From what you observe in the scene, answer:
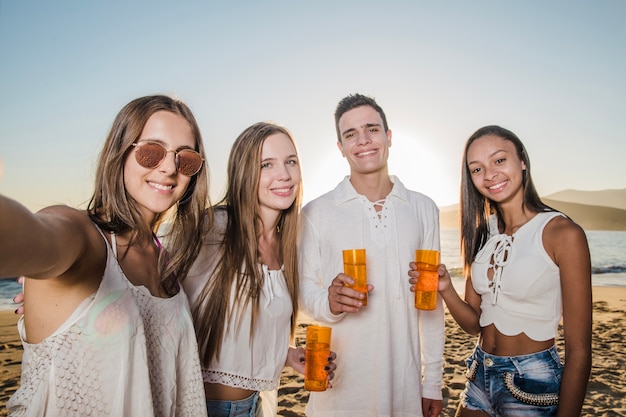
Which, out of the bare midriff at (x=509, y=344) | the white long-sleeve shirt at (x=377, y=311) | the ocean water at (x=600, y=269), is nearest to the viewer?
the bare midriff at (x=509, y=344)

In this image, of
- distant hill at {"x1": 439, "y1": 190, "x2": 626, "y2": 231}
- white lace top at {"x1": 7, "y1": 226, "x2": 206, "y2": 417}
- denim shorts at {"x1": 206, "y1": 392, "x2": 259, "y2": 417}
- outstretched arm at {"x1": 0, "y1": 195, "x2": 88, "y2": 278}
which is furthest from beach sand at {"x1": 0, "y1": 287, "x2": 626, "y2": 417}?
distant hill at {"x1": 439, "y1": 190, "x2": 626, "y2": 231}

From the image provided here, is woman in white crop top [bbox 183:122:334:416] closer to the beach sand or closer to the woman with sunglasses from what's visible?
the woman with sunglasses

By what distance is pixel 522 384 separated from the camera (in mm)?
2539

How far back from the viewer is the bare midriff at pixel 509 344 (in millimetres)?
2590

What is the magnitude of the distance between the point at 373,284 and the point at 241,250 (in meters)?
1.10

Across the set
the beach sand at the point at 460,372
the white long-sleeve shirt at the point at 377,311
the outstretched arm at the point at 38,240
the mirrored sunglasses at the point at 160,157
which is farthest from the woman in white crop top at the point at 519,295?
the beach sand at the point at 460,372

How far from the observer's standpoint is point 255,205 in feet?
9.63

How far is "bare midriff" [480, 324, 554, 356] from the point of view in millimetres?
2590

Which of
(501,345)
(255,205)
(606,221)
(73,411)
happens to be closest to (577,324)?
(501,345)

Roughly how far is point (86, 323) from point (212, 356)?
3.78 feet

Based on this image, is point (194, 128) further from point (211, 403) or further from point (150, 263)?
point (211, 403)

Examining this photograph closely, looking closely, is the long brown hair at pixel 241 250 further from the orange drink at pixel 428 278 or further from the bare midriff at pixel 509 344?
the bare midriff at pixel 509 344

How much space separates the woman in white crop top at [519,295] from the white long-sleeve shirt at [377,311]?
1.22ft

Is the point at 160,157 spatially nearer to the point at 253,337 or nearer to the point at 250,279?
the point at 250,279
